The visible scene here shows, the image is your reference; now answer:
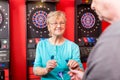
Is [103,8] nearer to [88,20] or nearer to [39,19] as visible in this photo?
[39,19]

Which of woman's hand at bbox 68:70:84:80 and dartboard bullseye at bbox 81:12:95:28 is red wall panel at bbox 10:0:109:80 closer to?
dartboard bullseye at bbox 81:12:95:28

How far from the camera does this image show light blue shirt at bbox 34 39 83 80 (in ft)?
7.90

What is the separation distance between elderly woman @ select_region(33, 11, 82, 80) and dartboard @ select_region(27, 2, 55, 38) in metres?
0.79

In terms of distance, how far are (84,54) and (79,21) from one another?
1.46 ft

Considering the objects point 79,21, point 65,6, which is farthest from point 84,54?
point 65,6

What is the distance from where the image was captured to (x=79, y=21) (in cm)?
345

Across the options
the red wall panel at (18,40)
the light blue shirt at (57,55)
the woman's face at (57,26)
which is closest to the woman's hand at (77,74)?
the light blue shirt at (57,55)

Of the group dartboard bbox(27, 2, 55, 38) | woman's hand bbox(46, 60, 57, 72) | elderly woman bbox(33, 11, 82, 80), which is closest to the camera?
woman's hand bbox(46, 60, 57, 72)

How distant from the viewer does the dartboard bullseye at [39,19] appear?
10.8ft

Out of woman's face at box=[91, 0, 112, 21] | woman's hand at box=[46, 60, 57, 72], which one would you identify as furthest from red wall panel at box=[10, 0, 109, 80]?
woman's face at box=[91, 0, 112, 21]

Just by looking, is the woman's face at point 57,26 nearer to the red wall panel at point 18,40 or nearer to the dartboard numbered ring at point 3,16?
the dartboard numbered ring at point 3,16

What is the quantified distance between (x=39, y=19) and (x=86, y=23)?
0.64 meters

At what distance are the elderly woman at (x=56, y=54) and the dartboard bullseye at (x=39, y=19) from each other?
80 cm

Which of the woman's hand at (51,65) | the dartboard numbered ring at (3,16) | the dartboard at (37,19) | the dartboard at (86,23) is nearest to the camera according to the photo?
the woman's hand at (51,65)
